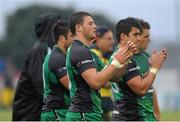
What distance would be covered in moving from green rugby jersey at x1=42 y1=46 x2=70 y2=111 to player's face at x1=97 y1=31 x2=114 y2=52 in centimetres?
356

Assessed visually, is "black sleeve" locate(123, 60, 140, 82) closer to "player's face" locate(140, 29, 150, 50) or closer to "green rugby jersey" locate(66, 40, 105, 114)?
"player's face" locate(140, 29, 150, 50)

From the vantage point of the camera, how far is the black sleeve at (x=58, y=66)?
10.7 meters

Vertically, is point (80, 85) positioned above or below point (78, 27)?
below

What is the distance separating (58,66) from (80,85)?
1.43 m

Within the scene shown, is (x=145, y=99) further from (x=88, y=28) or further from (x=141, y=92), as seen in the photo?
(x=88, y=28)

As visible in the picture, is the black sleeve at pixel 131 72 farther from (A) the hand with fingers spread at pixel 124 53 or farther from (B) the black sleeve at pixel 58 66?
(A) the hand with fingers spread at pixel 124 53

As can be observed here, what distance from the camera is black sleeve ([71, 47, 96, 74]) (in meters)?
9.16

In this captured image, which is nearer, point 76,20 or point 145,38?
point 76,20

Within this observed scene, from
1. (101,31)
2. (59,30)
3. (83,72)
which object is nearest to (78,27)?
(83,72)

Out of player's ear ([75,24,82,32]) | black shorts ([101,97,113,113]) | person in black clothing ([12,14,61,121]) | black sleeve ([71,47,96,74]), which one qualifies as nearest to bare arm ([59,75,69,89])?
Result: person in black clothing ([12,14,61,121])

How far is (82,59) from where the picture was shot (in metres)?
9.22

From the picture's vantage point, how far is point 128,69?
10.3 m

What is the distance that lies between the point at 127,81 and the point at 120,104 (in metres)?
0.45

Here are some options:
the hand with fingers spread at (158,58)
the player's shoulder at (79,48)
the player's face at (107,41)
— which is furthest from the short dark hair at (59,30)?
the player's face at (107,41)
